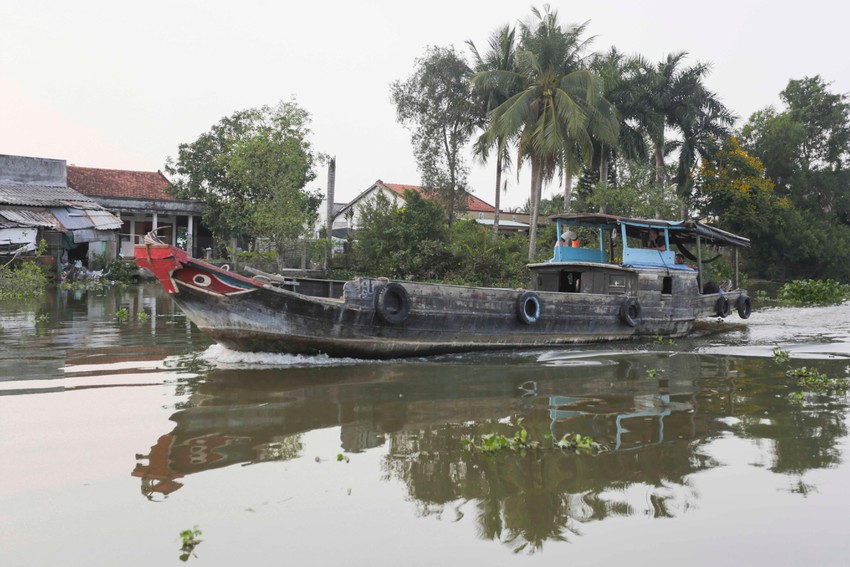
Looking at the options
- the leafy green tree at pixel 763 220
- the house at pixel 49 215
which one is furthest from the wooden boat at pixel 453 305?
the leafy green tree at pixel 763 220

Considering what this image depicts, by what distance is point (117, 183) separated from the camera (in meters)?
32.3

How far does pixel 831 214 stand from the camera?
3809 centimetres

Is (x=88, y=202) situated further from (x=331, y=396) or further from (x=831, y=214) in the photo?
(x=831, y=214)

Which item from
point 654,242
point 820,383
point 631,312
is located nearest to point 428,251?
point 654,242

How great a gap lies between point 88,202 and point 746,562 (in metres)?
27.1

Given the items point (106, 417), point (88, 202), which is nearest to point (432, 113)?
point (88, 202)

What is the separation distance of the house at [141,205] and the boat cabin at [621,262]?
68.8 ft

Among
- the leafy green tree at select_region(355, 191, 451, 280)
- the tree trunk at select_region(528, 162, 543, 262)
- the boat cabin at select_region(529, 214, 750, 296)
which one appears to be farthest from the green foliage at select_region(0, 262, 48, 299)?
the tree trunk at select_region(528, 162, 543, 262)

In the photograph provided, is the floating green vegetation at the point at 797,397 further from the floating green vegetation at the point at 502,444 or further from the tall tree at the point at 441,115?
the tall tree at the point at 441,115

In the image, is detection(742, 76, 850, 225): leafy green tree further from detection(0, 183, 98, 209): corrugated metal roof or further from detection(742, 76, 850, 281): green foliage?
detection(0, 183, 98, 209): corrugated metal roof

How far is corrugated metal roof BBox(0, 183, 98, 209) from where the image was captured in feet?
74.1

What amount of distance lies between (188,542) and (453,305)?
625cm

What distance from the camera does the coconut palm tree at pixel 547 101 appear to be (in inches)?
835

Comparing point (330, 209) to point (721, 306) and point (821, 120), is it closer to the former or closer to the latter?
point (721, 306)
